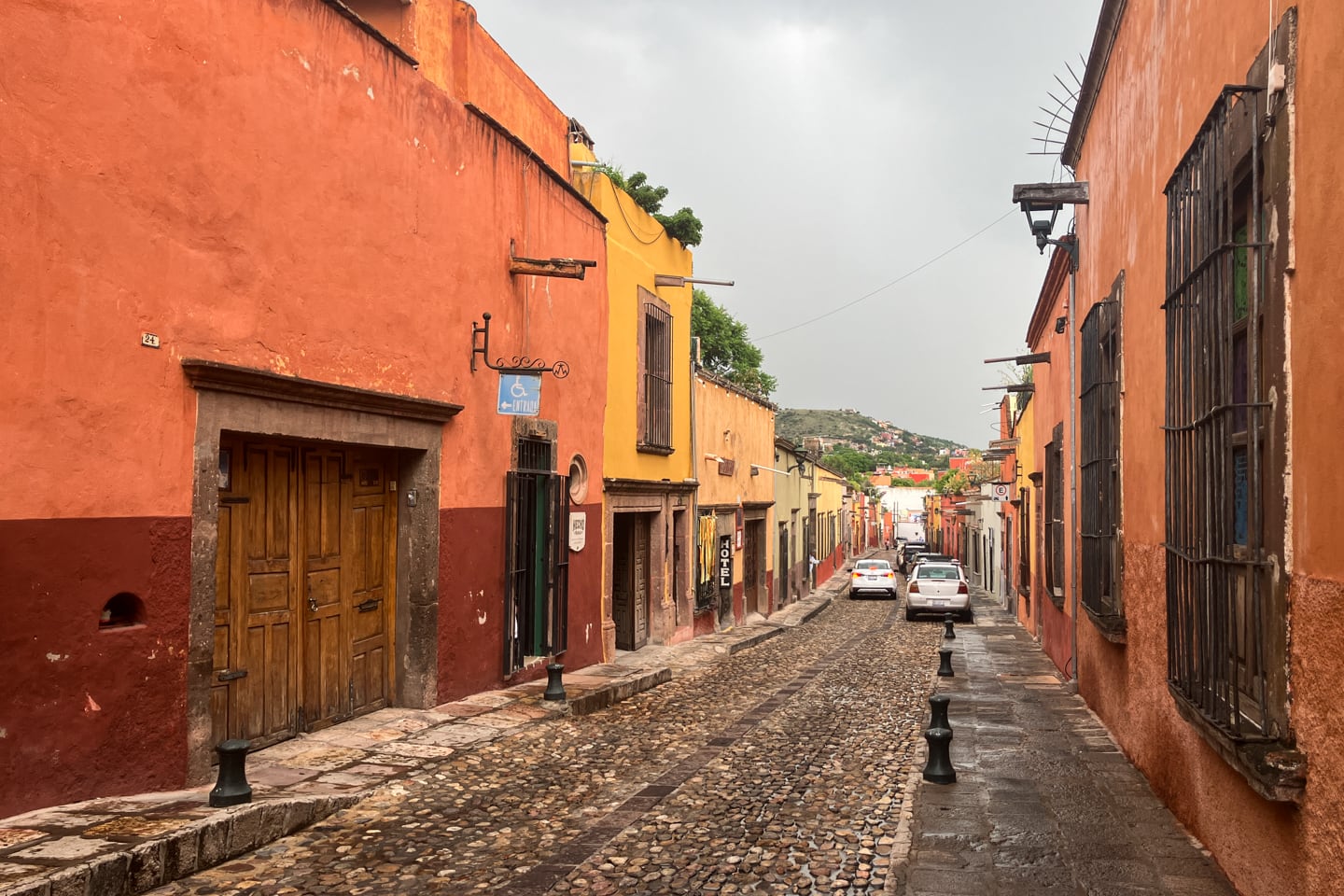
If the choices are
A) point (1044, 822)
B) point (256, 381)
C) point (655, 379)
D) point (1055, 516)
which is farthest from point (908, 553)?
point (256, 381)

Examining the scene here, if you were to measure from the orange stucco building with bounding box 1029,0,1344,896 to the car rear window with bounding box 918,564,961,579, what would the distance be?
15996mm

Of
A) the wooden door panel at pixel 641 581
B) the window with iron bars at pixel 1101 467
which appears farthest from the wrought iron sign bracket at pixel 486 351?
the wooden door panel at pixel 641 581

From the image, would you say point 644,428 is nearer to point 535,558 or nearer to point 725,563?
point 535,558

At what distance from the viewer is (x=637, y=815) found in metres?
6.26

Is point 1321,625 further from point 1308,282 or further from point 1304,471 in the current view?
point 1308,282

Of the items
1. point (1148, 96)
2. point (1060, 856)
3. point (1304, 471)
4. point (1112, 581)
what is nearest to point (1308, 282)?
point (1304, 471)

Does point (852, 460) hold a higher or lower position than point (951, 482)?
higher

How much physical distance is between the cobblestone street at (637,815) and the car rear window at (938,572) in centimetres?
1353

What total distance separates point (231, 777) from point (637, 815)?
2.27m

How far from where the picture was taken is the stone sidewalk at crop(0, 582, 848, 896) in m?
4.39

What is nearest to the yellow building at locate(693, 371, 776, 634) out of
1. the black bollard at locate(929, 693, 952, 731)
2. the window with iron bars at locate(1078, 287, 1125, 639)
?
the window with iron bars at locate(1078, 287, 1125, 639)

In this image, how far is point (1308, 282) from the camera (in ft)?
12.1

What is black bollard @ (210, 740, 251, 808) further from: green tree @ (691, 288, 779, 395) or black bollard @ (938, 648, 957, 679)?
green tree @ (691, 288, 779, 395)

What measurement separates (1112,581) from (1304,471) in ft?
16.9
